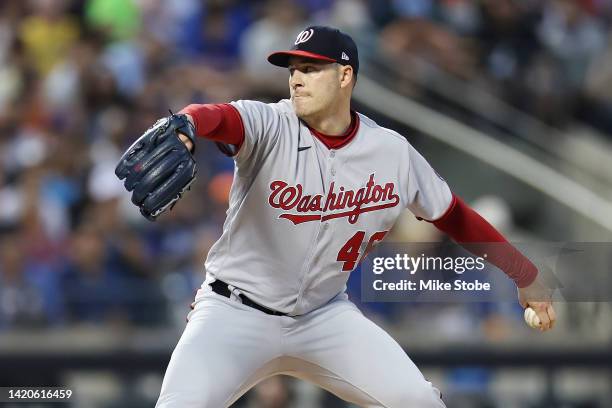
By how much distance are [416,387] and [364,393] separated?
0.65 ft

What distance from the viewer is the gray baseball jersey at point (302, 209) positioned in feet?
13.0

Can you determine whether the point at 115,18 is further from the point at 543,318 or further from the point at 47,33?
the point at 543,318

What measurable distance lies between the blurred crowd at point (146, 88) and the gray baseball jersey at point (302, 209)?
2695 mm

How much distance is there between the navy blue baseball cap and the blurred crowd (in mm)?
3027

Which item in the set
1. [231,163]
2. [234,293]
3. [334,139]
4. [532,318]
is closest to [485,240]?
[532,318]

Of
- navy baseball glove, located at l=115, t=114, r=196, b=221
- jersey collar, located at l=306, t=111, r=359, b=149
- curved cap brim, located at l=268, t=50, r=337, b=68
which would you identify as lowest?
navy baseball glove, located at l=115, t=114, r=196, b=221

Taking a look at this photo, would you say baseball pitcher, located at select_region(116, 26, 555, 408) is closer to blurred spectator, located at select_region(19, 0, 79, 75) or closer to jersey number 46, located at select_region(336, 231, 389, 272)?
jersey number 46, located at select_region(336, 231, 389, 272)

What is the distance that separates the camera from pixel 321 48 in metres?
3.92

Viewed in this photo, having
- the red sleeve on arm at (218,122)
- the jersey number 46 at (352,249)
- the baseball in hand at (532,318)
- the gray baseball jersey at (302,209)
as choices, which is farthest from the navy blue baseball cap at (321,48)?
the baseball in hand at (532,318)

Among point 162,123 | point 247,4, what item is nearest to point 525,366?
point 162,123

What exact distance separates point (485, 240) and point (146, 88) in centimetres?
428

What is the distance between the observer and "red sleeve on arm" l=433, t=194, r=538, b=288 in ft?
14.1

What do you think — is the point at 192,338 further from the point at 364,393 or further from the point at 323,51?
the point at 323,51

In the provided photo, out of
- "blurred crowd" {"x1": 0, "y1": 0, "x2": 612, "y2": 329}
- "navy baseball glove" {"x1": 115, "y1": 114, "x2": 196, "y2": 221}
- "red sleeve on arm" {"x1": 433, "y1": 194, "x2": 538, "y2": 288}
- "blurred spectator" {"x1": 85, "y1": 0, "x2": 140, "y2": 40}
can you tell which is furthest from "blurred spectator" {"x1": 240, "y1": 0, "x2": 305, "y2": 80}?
"navy baseball glove" {"x1": 115, "y1": 114, "x2": 196, "y2": 221}
